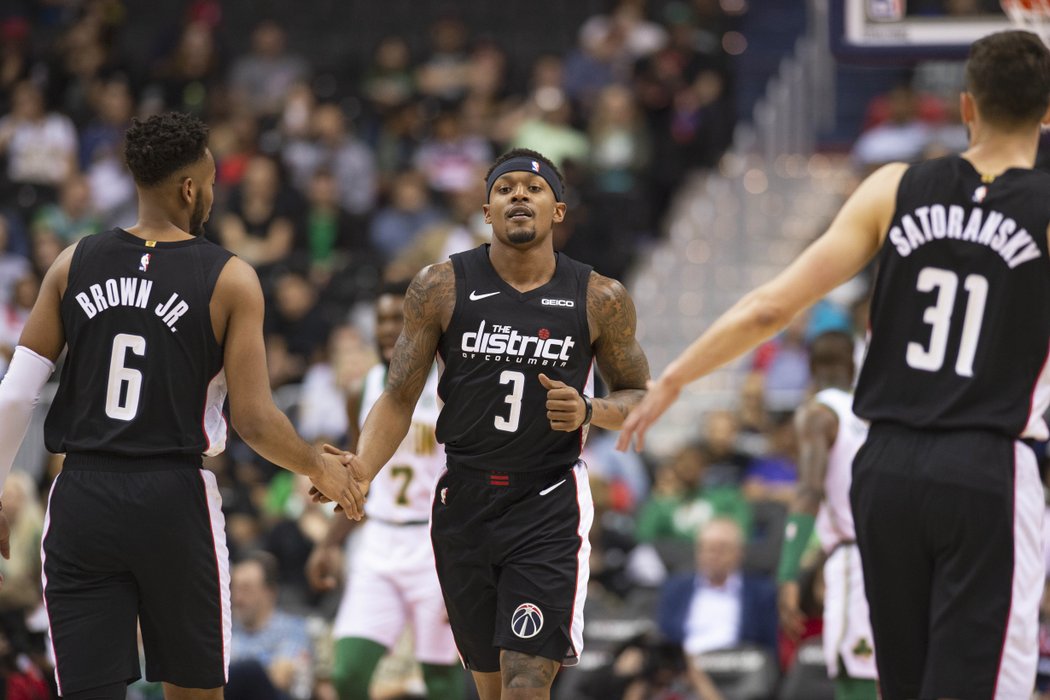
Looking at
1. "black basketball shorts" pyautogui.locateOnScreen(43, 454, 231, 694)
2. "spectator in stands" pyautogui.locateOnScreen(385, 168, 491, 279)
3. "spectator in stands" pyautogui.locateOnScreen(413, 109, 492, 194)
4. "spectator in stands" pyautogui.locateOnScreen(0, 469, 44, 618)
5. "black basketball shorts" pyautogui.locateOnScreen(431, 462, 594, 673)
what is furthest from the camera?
"spectator in stands" pyautogui.locateOnScreen(413, 109, 492, 194)

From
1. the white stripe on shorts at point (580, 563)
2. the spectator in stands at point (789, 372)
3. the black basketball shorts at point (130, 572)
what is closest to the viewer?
the black basketball shorts at point (130, 572)

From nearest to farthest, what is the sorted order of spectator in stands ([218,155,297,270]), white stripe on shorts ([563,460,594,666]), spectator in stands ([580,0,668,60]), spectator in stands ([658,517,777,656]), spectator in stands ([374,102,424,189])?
1. white stripe on shorts ([563,460,594,666])
2. spectator in stands ([658,517,777,656])
3. spectator in stands ([218,155,297,270])
4. spectator in stands ([374,102,424,189])
5. spectator in stands ([580,0,668,60])

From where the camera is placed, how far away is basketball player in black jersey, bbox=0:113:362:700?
6508mm

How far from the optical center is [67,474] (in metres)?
6.61

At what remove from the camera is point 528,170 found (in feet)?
24.5

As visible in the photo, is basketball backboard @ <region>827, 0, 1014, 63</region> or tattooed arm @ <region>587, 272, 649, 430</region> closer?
tattooed arm @ <region>587, 272, 649, 430</region>

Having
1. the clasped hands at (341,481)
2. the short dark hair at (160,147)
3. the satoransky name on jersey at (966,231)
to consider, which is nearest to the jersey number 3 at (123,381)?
the short dark hair at (160,147)

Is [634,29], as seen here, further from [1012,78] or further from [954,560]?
[954,560]

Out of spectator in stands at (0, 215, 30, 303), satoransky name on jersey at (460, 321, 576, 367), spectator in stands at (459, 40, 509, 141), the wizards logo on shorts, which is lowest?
the wizards logo on shorts

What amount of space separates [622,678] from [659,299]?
724 centimetres

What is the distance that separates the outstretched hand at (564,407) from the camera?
6934 mm

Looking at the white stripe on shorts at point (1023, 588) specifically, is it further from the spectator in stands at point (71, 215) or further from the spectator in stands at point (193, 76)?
the spectator in stands at point (193, 76)

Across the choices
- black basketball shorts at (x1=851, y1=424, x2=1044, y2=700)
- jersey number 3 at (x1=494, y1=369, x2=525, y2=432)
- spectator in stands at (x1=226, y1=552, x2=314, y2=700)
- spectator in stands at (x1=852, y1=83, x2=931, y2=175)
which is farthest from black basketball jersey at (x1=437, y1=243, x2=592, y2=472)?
spectator in stands at (x1=852, y1=83, x2=931, y2=175)

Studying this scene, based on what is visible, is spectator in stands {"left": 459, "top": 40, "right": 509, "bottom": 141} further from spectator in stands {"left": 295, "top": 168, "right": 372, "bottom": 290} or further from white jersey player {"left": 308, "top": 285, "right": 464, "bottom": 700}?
white jersey player {"left": 308, "top": 285, "right": 464, "bottom": 700}
